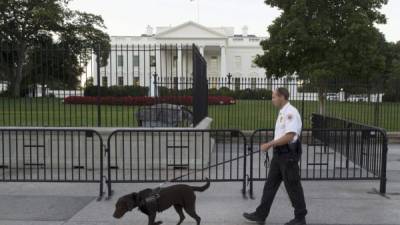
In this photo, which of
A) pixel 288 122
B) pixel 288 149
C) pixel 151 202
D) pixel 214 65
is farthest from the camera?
pixel 214 65

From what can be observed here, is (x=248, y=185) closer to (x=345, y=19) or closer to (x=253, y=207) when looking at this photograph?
(x=253, y=207)

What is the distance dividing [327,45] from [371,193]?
1833 centimetres

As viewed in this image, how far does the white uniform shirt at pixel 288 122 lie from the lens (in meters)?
5.91

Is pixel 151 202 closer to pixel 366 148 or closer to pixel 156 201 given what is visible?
pixel 156 201

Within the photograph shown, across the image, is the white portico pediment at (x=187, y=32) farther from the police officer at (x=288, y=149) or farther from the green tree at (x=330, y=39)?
the police officer at (x=288, y=149)

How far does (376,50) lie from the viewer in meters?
25.5

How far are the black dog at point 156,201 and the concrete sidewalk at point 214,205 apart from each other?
66cm

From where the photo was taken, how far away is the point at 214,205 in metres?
7.34

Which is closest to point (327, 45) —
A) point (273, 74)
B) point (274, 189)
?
point (273, 74)

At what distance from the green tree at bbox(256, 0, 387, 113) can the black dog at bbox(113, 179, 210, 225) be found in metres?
18.7

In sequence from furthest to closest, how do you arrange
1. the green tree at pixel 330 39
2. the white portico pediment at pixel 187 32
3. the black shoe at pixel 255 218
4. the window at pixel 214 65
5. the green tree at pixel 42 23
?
the window at pixel 214 65, the white portico pediment at pixel 187 32, the green tree at pixel 42 23, the green tree at pixel 330 39, the black shoe at pixel 255 218

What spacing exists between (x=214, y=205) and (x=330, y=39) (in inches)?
797

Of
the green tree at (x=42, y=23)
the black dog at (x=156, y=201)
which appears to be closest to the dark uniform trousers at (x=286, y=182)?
the black dog at (x=156, y=201)

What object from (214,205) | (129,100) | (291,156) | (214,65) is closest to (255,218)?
(291,156)
